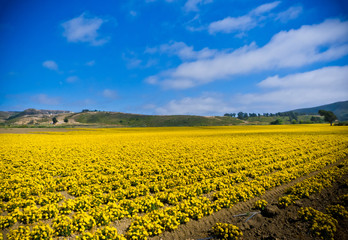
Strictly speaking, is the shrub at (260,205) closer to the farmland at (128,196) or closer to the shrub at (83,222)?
the farmland at (128,196)

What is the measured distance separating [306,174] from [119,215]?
50.0ft

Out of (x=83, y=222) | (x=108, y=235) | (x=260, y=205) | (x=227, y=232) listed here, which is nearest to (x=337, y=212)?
(x=260, y=205)

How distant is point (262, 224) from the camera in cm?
869

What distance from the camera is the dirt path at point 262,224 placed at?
788cm

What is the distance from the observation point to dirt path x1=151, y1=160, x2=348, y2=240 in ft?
25.9

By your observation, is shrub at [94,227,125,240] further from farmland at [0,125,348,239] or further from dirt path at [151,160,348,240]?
dirt path at [151,160,348,240]

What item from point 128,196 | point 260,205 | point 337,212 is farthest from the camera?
point 128,196

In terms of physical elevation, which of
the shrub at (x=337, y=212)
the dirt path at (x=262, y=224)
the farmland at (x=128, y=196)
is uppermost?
the farmland at (x=128, y=196)

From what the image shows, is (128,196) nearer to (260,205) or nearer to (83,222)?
(83,222)

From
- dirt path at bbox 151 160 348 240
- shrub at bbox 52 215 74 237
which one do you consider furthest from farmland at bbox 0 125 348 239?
dirt path at bbox 151 160 348 240

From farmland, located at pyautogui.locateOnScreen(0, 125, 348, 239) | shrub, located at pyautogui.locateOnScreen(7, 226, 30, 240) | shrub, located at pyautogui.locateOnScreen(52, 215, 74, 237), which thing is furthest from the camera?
farmland, located at pyautogui.locateOnScreen(0, 125, 348, 239)

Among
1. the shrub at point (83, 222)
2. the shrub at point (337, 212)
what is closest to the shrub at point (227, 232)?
the shrub at point (337, 212)

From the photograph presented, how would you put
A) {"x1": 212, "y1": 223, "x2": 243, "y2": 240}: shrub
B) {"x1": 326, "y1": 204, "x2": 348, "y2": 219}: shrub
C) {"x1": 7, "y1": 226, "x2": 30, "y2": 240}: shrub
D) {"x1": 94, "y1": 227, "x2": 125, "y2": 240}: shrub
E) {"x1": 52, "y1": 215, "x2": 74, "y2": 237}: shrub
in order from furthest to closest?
{"x1": 326, "y1": 204, "x2": 348, "y2": 219}: shrub, {"x1": 52, "y1": 215, "x2": 74, "y2": 237}: shrub, {"x1": 212, "y1": 223, "x2": 243, "y2": 240}: shrub, {"x1": 94, "y1": 227, "x2": 125, "y2": 240}: shrub, {"x1": 7, "y1": 226, "x2": 30, "y2": 240}: shrub

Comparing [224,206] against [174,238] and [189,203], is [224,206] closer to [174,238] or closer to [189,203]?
[189,203]
